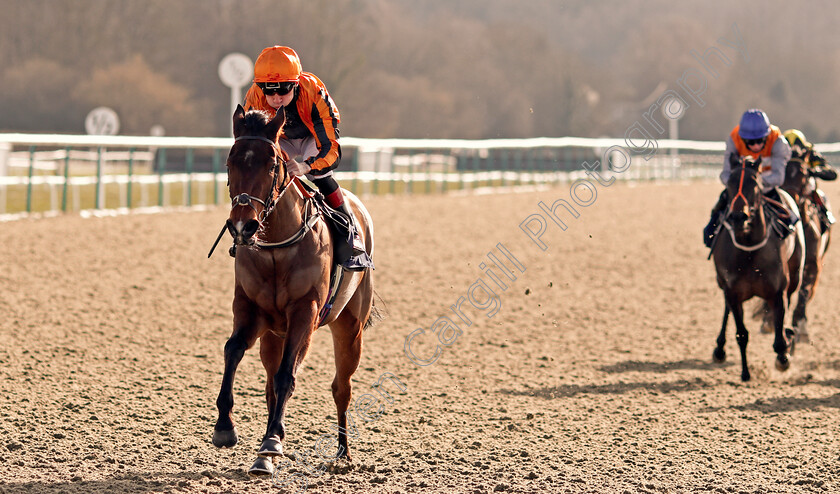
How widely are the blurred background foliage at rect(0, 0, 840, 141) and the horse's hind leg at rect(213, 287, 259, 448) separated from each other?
36.3m

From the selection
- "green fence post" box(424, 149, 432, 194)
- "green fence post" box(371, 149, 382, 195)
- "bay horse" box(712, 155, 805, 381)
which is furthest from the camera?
"green fence post" box(424, 149, 432, 194)

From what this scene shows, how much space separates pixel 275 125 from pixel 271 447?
144cm

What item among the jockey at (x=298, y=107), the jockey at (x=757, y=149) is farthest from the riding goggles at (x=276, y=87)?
the jockey at (x=757, y=149)

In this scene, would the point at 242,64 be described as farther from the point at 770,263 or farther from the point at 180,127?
the point at 180,127

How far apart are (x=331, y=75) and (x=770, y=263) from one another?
4163 centimetres

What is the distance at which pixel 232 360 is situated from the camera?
4441mm

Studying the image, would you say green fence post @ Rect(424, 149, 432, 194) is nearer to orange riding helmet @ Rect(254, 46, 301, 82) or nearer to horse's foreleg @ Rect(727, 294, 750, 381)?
horse's foreleg @ Rect(727, 294, 750, 381)

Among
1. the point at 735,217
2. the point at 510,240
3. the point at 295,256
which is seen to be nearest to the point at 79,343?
the point at 295,256

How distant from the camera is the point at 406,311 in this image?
34.2 feet

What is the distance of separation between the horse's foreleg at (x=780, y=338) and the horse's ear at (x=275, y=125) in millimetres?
5091

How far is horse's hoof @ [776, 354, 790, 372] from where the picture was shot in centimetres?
795

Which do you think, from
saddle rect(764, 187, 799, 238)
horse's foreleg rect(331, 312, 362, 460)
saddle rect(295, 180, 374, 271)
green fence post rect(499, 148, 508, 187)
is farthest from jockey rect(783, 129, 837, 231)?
green fence post rect(499, 148, 508, 187)

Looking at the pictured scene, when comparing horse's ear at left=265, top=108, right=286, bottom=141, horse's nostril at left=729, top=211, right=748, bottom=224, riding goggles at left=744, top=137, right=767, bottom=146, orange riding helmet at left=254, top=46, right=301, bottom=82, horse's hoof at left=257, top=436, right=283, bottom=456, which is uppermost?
riding goggles at left=744, top=137, right=767, bottom=146

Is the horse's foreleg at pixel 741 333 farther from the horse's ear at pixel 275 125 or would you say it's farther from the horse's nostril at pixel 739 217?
the horse's ear at pixel 275 125
